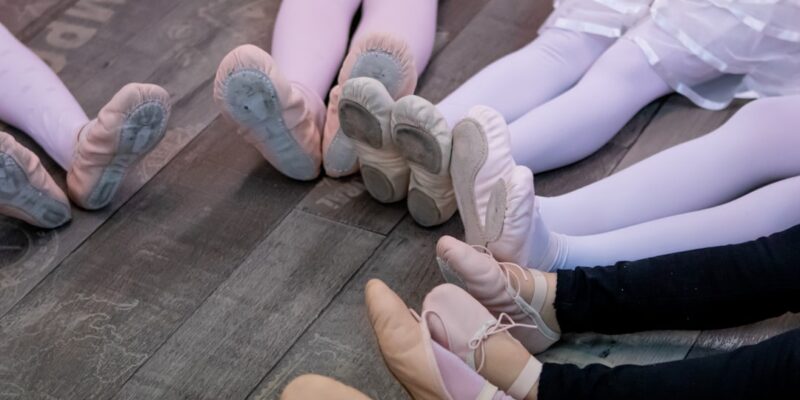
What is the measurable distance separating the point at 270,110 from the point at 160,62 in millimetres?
406

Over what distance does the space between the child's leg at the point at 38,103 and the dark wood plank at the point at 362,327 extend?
1.36 feet

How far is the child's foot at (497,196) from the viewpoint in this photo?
3.46ft

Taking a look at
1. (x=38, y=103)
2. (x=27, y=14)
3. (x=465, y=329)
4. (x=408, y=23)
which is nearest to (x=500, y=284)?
(x=465, y=329)

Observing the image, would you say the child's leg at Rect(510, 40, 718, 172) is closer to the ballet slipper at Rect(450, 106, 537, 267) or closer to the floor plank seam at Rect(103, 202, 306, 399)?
the ballet slipper at Rect(450, 106, 537, 267)

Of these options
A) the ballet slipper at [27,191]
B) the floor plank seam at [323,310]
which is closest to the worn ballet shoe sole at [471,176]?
the floor plank seam at [323,310]

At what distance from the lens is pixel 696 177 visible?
1.19m

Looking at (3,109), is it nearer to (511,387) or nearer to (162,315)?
(162,315)

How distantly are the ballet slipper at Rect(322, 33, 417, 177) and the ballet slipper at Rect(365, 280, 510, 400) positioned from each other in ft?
1.10

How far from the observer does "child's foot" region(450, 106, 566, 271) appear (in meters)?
1.05

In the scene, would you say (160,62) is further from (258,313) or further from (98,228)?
(258,313)

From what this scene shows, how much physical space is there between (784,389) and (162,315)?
66cm

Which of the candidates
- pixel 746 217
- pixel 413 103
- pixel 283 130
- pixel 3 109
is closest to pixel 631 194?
pixel 746 217

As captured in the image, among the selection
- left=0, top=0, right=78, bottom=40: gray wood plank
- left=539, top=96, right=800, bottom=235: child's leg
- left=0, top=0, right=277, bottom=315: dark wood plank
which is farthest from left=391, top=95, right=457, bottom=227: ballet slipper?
left=0, top=0, right=78, bottom=40: gray wood plank

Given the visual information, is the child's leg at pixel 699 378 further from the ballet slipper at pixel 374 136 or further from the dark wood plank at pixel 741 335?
the ballet slipper at pixel 374 136
